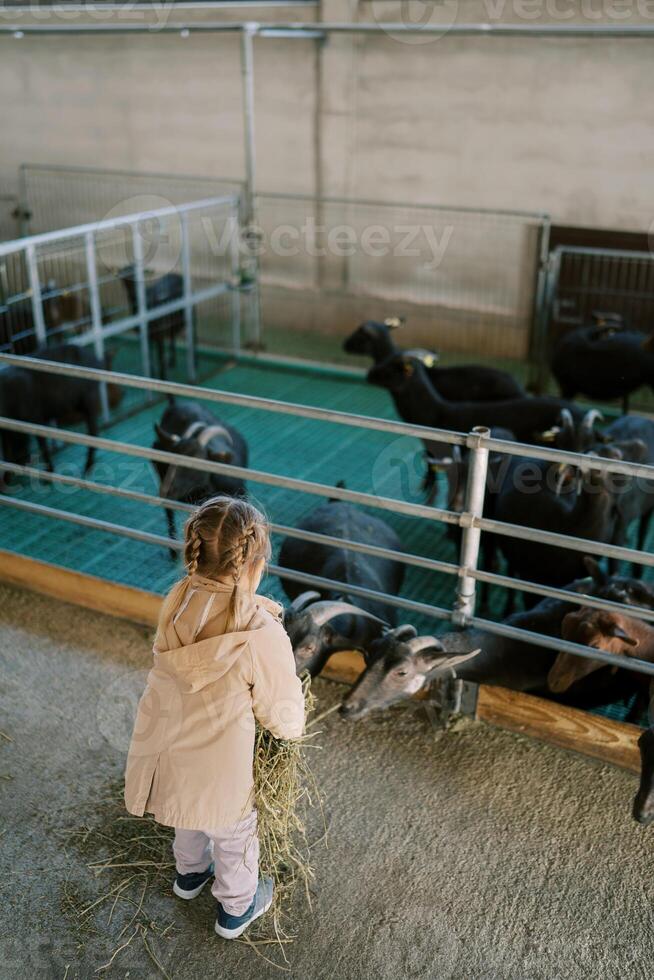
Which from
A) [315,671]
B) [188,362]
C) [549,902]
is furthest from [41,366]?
[188,362]

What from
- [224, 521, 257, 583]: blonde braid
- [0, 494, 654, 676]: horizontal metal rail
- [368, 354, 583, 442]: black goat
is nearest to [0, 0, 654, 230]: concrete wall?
[368, 354, 583, 442]: black goat

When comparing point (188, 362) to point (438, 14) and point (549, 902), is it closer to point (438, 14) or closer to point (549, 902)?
point (438, 14)

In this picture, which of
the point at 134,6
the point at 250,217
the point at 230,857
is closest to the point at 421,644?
the point at 230,857

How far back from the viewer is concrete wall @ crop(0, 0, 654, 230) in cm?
909

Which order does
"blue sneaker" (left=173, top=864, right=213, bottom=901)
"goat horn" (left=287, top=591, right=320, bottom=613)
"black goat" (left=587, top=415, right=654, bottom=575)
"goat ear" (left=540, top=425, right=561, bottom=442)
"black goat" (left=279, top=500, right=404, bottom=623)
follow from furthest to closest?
"goat ear" (left=540, top=425, right=561, bottom=442) → "black goat" (left=587, top=415, right=654, bottom=575) → "black goat" (left=279, top=500, right=404, bottom=623) → "goat horn" (left=287, top=591, right=320, bottom=613) → "blue sneaker" (left=173, top=864, right=213, bottom=901)

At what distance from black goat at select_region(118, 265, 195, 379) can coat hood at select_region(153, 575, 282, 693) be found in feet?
21.7

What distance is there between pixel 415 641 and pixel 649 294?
6526 millimetres

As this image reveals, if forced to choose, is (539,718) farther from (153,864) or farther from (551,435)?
(551,435)

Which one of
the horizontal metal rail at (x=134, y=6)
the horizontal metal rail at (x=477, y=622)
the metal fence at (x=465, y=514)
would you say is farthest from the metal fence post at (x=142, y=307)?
the horizontal metal rail at (x=477, y=622)

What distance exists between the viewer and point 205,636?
2725mm

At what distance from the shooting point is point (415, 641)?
379cm

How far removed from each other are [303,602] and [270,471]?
10.4 feet

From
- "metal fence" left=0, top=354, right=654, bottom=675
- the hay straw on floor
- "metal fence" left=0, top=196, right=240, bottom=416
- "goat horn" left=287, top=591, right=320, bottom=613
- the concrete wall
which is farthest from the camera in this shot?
the concrete wall

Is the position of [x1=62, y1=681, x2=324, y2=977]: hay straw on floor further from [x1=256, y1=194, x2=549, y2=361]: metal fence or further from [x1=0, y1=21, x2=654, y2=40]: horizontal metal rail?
[x1=256, y1=194, x2=549, y2=361]: metal fence
